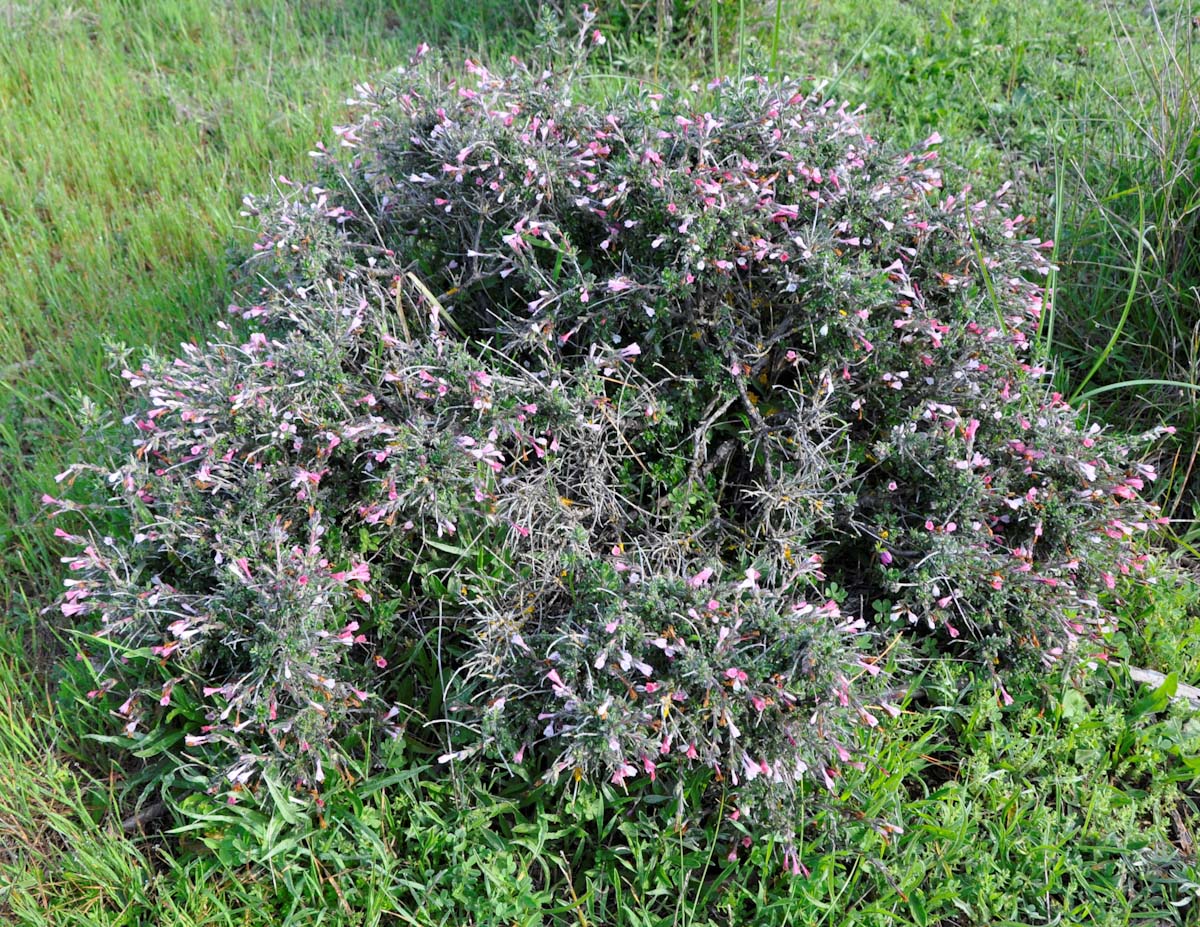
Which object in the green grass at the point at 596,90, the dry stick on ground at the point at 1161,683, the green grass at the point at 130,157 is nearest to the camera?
the green grass at the point at 596,90

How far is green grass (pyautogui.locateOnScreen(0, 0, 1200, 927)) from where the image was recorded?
2.32 m

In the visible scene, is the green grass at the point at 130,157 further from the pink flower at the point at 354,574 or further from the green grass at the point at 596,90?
the pink flower at the point at 354,574

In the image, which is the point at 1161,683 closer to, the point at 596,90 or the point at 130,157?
the point at 596,90

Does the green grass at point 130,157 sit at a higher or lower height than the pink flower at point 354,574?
higher

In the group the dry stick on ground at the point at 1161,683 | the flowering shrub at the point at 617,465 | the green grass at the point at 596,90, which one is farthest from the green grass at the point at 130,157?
the dry stick on ground at the point at 1161,683

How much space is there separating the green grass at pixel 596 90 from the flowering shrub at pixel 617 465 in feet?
0.64

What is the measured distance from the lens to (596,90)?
4.09 meters

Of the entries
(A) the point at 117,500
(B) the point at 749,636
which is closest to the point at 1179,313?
(B) the point at 749,636

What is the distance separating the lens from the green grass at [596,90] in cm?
232

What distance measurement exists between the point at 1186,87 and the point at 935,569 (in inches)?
82.2

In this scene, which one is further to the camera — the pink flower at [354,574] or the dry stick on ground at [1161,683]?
the dry stick on ground at [1161,683]

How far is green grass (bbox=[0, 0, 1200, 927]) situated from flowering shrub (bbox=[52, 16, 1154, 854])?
195 millimetres

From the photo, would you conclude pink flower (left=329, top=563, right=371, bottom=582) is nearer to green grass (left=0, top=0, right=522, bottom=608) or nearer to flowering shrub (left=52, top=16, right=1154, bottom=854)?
flowering shrub (left=52, top=16, right=1154, bottom=854)

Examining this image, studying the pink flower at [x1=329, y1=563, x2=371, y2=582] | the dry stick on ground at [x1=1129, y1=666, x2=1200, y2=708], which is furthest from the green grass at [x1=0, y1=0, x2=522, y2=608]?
the dry stick on ground at [x1=1129, y1=666, x2=1200, y2=708]
